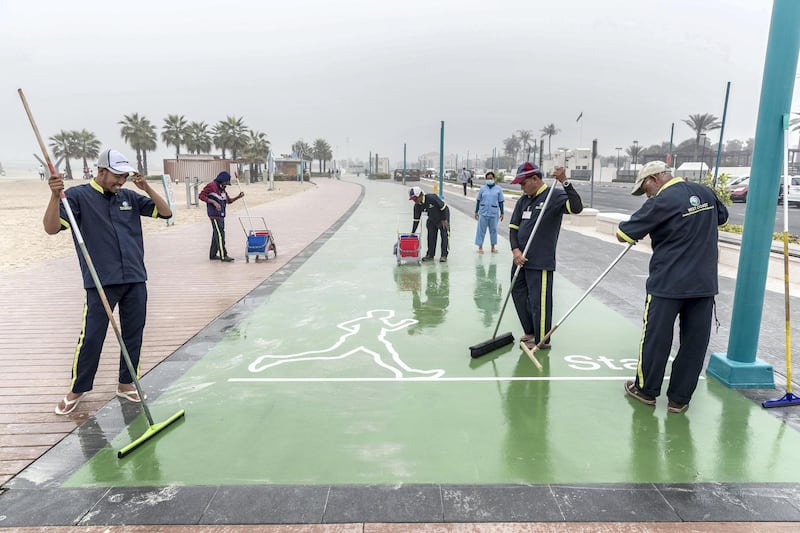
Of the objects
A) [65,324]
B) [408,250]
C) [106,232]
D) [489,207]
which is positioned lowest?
[65,324]

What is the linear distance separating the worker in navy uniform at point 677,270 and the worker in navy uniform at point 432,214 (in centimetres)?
593

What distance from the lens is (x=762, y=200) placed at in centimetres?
391

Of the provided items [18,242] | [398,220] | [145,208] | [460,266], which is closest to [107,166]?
[145,208]

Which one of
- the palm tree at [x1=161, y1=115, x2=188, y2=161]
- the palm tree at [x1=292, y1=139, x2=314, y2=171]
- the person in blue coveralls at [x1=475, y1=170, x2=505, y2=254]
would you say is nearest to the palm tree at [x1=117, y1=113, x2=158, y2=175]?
the palm tree at [x1=161, y1=115, x2=188, y2=161]

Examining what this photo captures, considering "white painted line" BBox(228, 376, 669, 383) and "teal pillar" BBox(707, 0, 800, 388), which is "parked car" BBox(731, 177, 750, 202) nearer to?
"teal pillar" BBox(707, 0, 800, 388)

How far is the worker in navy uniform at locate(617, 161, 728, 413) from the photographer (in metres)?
3.46

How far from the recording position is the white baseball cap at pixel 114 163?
3.61 metres

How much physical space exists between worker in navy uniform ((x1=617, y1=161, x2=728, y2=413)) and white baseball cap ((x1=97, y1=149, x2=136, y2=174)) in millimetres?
3742

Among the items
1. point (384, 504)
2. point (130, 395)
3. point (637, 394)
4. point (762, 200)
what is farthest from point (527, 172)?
point (130, 395)

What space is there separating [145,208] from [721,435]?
4693mm

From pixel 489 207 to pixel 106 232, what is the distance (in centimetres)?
833

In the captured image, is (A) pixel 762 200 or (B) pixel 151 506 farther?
(A) pixel 762 200

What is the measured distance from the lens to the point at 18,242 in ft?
44.3

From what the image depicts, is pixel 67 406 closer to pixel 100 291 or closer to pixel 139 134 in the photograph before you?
pixel 100 291
